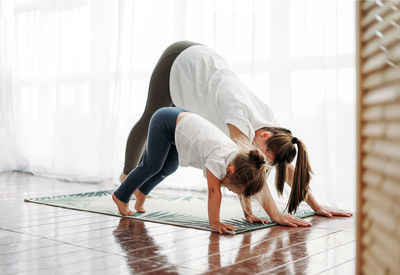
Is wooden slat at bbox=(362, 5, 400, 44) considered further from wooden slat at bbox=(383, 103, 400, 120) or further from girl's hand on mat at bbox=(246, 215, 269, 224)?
girl's hand on mat at bbox=(246, 215, 269, 224)

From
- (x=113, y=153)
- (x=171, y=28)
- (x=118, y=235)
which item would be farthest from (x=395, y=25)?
(x=113, y=153)

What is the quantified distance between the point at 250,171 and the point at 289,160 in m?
0.30

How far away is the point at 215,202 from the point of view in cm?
203

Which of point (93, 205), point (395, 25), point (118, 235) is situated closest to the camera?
point (395, 25)

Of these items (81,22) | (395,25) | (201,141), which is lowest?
(201,141)

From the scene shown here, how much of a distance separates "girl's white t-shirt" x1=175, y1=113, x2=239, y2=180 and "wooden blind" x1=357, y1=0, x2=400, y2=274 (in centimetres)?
97

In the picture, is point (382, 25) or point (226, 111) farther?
point (226, 111)

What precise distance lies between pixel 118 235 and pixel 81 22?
9.19 ft

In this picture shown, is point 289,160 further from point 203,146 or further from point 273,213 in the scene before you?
point 203,146

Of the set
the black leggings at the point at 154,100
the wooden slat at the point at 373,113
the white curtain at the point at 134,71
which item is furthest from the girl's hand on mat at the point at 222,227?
the wooden slat at the point at 373,113

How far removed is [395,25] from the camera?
0.91 m

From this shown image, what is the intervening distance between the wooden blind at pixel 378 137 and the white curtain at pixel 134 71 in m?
1.87

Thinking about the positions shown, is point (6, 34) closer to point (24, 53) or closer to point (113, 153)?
point (24, 53)

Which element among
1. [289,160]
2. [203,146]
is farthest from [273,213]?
[203,146]
